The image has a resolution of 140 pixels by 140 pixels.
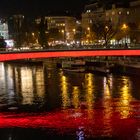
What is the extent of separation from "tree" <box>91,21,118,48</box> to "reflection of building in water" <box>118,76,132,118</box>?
65.8 feet

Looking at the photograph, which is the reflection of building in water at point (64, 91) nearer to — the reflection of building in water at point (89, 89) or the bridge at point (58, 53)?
the reflection of building in water at point (89, 89)

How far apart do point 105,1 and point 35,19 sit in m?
21.8

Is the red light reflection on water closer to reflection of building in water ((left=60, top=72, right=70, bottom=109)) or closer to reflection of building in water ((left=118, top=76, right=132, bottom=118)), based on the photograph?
reflection of building in water ((left=118, top=76, right=132, bottom=118))

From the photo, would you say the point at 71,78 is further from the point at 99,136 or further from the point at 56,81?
the point at 99,136

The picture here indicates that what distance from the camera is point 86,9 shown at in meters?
84.2

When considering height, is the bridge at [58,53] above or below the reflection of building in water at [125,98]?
above

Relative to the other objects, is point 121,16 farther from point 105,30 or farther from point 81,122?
point 81,122

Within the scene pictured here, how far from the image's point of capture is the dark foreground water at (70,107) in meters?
24.5

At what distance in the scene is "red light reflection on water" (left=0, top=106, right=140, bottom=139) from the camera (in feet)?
79.8

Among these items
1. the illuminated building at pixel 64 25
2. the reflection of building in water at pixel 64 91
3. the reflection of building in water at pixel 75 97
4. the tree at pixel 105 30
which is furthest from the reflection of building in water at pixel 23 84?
the illuminated building at pixel 64 25

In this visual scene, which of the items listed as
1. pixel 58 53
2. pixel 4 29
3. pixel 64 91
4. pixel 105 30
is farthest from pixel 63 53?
pixel 4 29

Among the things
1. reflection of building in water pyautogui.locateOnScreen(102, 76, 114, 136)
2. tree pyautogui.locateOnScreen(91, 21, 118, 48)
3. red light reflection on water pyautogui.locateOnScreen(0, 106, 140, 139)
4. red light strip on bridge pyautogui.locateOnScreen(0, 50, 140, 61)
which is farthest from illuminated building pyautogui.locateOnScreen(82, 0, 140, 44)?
red light reflection on water pyautogui.locateOnScreen(0, 106, 140, 139)

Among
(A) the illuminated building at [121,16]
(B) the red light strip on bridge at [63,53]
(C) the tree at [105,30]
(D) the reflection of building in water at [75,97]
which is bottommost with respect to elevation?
(D) the reflection of building in water at [75,97]

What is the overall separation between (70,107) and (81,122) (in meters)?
4.48
